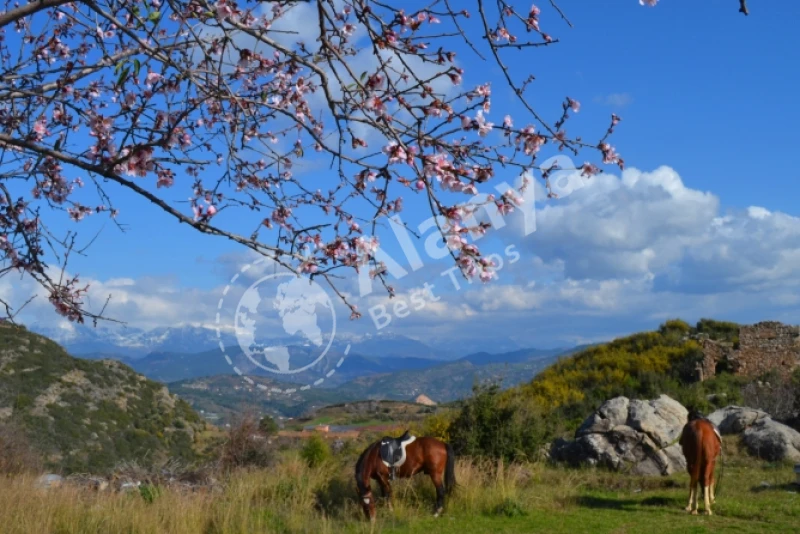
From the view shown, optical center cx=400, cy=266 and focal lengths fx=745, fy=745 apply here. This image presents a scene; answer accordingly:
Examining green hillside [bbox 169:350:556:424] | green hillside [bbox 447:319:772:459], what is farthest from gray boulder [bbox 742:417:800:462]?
green hillside [bbox 169:350:556:424]

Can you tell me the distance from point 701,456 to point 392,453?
3962 millimetres

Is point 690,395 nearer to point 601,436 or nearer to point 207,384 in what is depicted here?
point 601,436

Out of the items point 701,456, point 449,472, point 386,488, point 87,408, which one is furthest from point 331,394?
point 701,456

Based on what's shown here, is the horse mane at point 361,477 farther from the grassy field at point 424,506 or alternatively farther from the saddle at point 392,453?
the grassy field at point 424,506

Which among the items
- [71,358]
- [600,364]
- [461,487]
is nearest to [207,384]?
[71,358]

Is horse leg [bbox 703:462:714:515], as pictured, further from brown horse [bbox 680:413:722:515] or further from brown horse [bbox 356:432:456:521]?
brown horse [bbox 356:432:456:521]

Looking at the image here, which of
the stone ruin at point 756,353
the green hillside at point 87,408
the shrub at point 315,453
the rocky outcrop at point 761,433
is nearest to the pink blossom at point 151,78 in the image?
the shrub at point 315,453

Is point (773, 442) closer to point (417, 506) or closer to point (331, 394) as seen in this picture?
point (417, 506)

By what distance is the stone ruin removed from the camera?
25.0m

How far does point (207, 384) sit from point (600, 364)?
84582 millimetres

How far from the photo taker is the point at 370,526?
9125 mm

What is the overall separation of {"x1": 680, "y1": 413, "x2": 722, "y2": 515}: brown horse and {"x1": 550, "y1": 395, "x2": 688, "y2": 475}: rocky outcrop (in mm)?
3454

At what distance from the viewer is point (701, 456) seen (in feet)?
31.1

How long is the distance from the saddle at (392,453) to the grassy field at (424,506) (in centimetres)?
63
